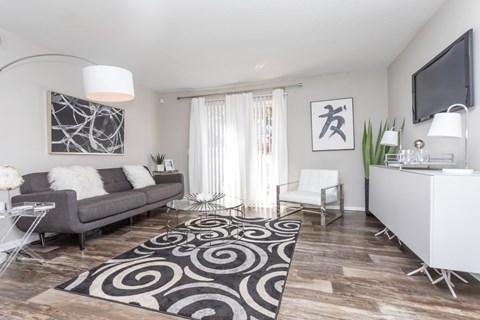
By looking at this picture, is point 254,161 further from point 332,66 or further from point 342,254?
point 342,254

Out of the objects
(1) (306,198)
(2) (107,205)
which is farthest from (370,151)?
(2) (107,205)

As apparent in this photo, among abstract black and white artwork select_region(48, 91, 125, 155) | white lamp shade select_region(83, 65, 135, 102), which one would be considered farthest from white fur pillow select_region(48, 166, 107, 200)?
white lamp shade select_region(83, 65, 135, 102)

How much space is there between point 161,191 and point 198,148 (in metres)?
1.32

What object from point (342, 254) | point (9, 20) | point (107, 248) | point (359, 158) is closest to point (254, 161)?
point (359, 158)

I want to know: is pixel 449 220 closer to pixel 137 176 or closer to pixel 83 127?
pixel 137 176

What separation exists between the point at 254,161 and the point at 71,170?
278cm

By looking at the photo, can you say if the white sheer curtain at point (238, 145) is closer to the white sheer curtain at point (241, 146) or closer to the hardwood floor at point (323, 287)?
the white sheer curtain at point (241, 146)

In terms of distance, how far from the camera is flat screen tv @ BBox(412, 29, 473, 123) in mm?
1846

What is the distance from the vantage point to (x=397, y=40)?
9.49 ft

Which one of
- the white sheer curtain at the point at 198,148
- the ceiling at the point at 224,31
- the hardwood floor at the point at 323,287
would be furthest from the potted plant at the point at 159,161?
the hardwood floor at the point at 323,287

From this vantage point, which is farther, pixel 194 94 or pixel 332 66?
pixel 194 94

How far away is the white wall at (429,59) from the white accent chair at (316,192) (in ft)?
3.61

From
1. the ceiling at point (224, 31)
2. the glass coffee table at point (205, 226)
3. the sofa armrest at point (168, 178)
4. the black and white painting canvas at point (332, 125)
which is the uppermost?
the ceiling at point (224, 31)

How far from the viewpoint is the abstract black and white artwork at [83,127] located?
3.07 metres
